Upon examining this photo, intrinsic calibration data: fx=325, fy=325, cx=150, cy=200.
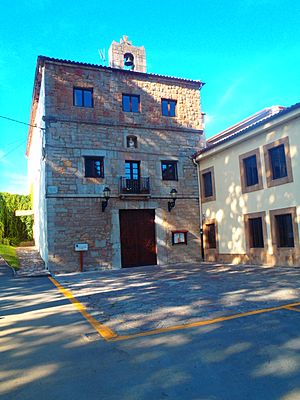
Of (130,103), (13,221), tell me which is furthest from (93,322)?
(13,221)

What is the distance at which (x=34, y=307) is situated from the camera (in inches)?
256

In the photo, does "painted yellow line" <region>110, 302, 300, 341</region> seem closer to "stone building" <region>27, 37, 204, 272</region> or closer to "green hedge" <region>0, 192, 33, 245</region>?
"stone building" <region>27, 37, 204, 272</region>

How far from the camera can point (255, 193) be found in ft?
42.7

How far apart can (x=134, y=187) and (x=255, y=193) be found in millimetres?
5191

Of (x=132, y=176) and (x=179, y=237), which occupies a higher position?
(x=132, y=176)

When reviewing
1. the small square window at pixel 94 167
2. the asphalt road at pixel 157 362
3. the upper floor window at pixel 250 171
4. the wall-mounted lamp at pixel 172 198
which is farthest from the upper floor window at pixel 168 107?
the asphalt road at pixel 157 362

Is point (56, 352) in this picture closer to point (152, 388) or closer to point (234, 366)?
point (152, 388)

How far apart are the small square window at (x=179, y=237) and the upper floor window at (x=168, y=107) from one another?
19.1 feet

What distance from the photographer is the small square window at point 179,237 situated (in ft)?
50.2

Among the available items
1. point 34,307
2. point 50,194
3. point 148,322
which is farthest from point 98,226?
point 148,322

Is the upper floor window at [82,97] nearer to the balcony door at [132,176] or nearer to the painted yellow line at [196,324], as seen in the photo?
the balcony door at [132,176]

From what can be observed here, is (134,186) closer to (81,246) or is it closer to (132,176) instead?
(132,176)

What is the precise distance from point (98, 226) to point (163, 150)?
4861 millimetres

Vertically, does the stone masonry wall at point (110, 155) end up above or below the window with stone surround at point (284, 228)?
above
